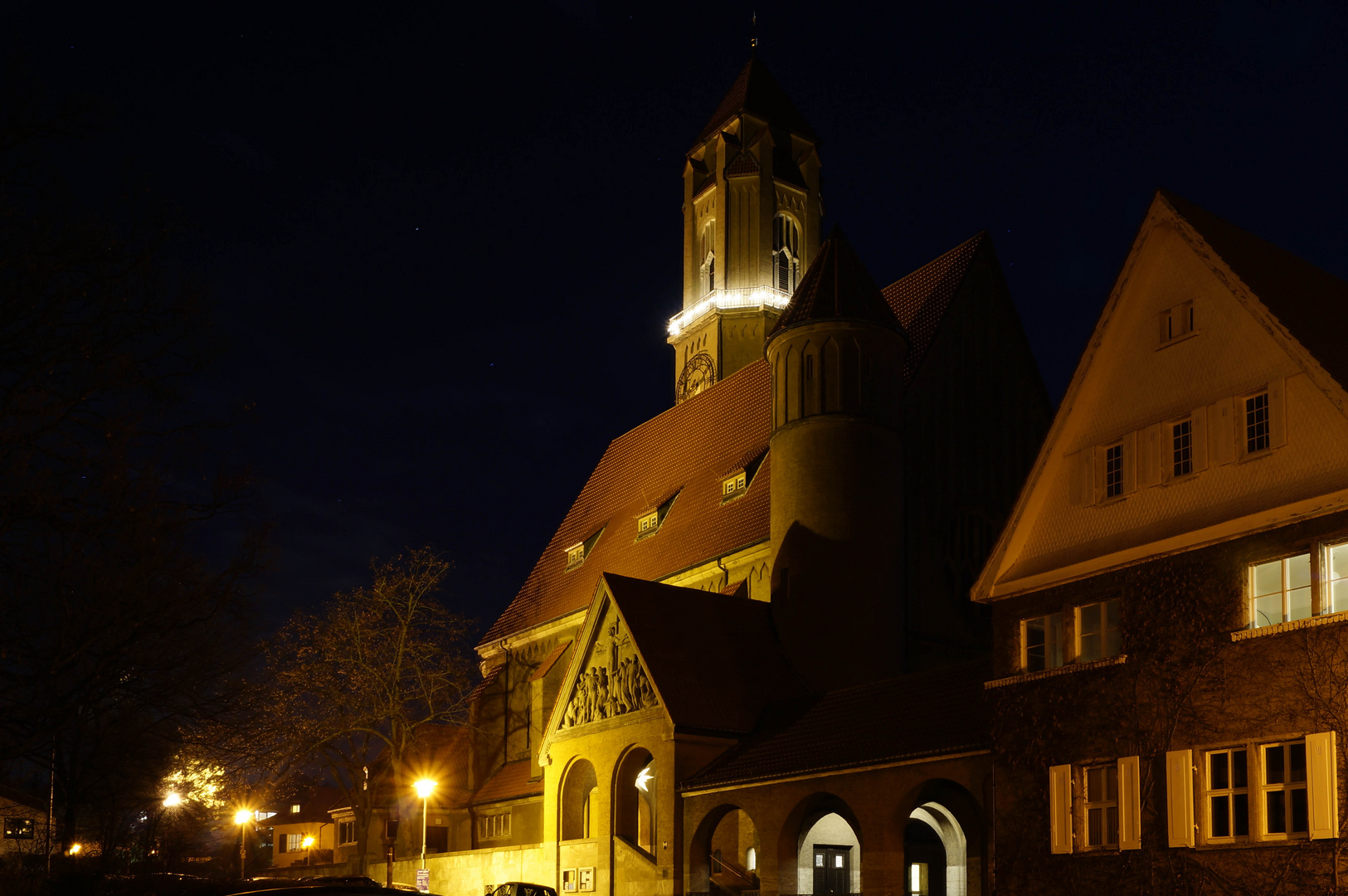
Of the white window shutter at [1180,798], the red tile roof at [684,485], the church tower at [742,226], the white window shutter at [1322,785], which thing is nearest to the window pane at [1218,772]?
the white window shutter at [1180,798]

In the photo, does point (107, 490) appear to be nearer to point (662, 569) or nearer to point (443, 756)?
point (662, 569)

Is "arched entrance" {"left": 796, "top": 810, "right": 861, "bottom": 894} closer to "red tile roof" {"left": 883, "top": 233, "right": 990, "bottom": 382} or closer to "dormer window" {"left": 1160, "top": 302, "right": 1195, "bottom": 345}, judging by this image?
"red tile roof" {"left": 883, "top": 233, "right": 990, "bottom": 382}

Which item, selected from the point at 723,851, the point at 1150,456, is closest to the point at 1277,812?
the point at 1150,456

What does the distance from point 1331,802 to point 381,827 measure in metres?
47.2

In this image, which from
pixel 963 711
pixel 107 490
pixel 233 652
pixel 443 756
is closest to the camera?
pixel 107 490

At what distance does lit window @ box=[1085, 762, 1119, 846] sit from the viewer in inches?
859

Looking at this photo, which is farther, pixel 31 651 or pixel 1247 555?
pixel 1247 555

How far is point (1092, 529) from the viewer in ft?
76.2

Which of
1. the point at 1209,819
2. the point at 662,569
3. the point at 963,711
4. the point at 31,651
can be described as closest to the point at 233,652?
the point at 31,651

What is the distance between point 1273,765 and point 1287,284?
7.65 meters

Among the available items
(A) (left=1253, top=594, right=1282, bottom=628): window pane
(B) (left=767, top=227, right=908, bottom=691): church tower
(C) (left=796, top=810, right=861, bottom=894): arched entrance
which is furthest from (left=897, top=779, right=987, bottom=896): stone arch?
(A) (left=1253, top=594, right=1282, bottom=628): window pane

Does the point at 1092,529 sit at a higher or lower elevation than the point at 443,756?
higher

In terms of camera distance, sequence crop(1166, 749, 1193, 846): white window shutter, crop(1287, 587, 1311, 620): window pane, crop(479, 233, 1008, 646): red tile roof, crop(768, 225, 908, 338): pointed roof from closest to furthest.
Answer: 1. crop(1287, 587, 1311, 620): window pane
2. crop(1166, 749, 1193, 846): white window shutter
3. crop(768, 225, 908, 338): pointed roof
4. crop(479, 233, 1008, 646): red tile roof

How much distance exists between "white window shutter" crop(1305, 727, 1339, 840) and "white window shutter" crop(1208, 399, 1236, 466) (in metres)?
4.44
